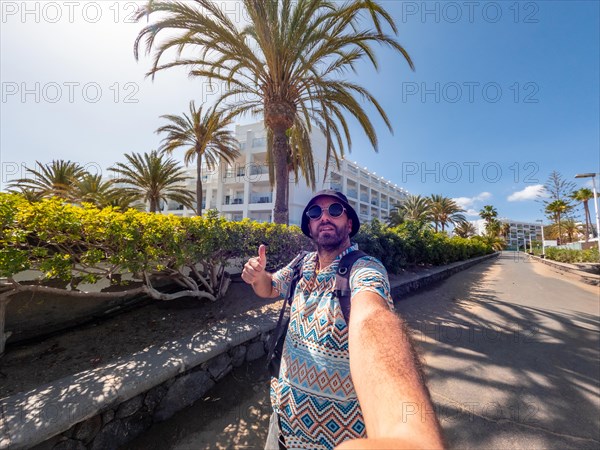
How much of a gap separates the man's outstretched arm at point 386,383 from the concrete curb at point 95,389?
232 centimetres

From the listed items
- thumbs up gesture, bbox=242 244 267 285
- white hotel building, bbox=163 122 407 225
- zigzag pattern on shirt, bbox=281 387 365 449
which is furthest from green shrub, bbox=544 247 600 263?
thumbs up gesture, bbox=242 244 267 285

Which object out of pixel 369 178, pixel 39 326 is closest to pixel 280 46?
pixel 39 326

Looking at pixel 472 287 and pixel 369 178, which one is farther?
pixel 369 178

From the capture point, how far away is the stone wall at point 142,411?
79.6 inches

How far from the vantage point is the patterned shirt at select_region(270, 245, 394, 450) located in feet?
4.09

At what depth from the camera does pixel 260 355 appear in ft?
13.1

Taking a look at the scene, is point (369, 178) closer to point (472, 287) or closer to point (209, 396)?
point (472, 287)

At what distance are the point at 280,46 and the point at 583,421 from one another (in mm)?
9162

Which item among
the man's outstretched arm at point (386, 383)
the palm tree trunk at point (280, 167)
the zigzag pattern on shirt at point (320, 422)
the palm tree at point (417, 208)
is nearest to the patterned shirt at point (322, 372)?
the zigzag pattern on shirt at point (320, 422)

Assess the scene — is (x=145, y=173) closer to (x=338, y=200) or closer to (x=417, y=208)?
(x=338, y=200)

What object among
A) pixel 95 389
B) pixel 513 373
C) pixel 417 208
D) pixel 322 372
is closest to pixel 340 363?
pixel 322 372

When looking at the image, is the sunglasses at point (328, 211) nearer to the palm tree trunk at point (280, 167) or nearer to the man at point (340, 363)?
the man at point (340, 363)

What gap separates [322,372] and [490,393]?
3034 millimetres

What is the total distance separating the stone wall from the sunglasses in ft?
7.86
